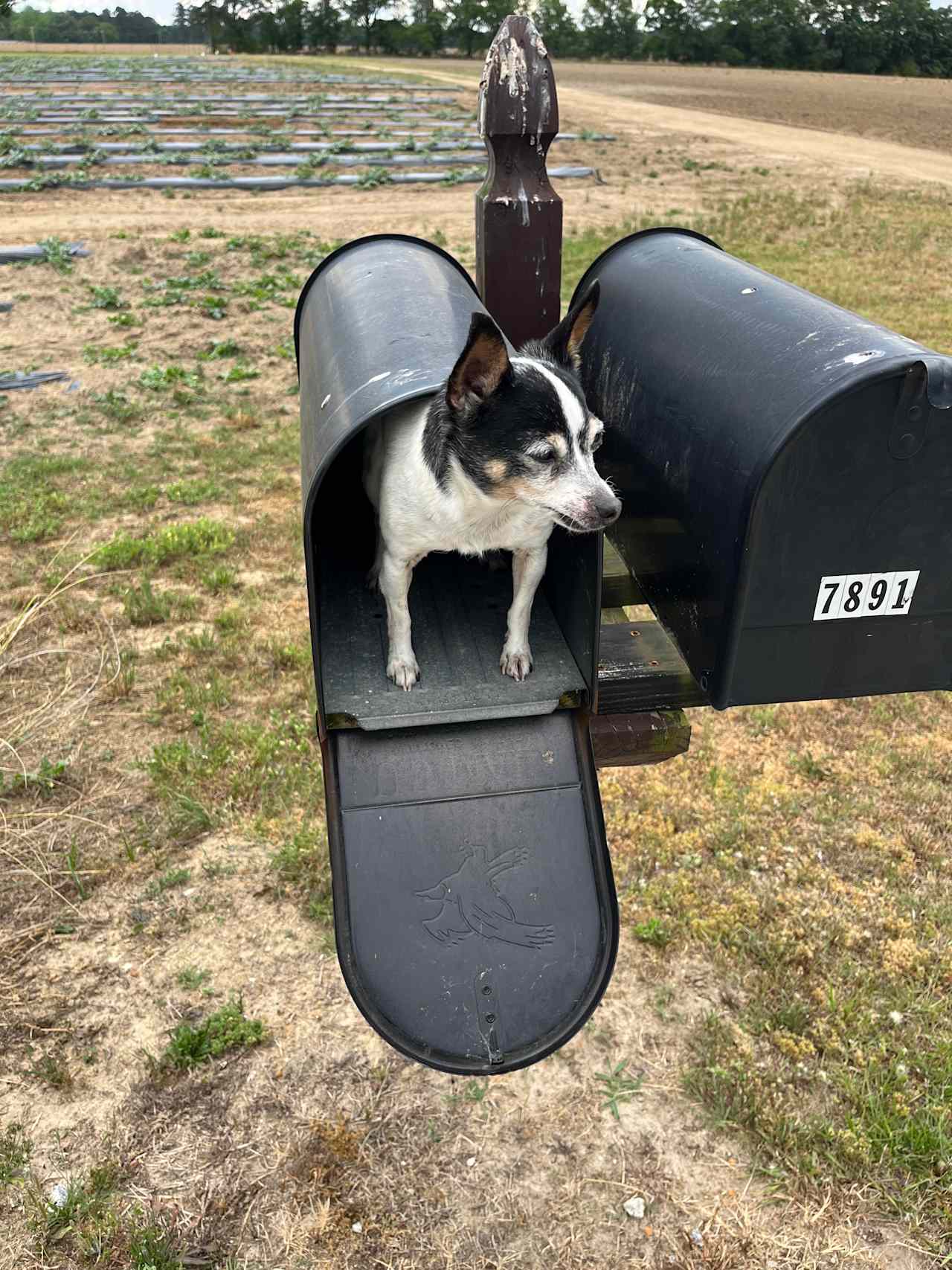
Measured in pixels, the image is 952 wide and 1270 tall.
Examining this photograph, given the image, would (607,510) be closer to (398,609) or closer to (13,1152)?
(398,609)

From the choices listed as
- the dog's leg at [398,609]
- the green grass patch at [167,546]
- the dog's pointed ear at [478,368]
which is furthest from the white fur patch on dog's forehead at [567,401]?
the green grass patch at [167,546]

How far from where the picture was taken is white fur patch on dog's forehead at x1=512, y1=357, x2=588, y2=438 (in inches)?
91.5

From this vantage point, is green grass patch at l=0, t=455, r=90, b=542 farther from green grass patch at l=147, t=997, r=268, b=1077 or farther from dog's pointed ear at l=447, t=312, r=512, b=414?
dog's pointed ear at l=447, t=312, r=512, b=414

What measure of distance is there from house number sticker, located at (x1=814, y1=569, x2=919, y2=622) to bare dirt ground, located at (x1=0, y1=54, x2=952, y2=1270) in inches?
77.8

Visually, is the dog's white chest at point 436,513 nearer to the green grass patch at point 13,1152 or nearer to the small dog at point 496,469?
the small dog at point 496,469

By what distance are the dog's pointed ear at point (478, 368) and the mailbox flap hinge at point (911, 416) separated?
2.63 feet

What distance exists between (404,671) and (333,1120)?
168cm

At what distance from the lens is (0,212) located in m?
15.8

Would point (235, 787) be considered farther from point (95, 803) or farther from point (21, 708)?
point (21, 708)

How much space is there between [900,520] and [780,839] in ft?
8.43

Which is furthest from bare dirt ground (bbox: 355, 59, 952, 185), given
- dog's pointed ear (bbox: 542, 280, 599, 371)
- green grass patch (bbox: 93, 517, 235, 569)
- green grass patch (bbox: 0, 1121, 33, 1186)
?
green grass patch (bbox: 0, 1121, 33, 1186)

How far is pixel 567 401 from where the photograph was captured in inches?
91.6

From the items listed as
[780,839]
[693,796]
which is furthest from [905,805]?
[693,796]

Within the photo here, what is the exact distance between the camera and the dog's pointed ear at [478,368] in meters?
2.00
